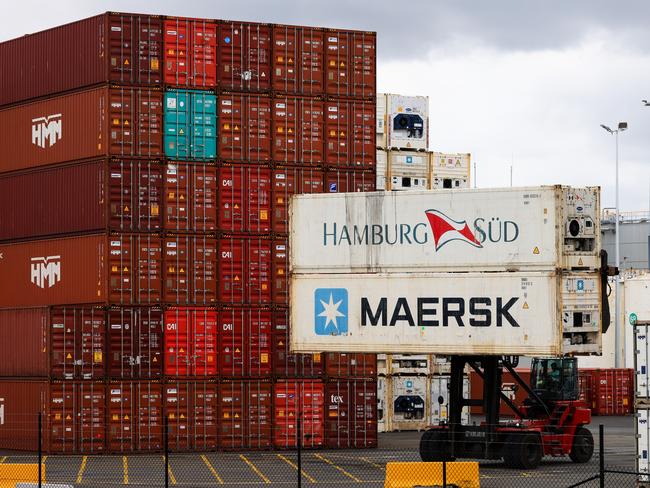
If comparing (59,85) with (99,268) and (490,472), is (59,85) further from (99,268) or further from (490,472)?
(490,472)

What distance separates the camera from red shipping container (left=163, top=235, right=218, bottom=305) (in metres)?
40.1

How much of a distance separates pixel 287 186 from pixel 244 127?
2.20 metres

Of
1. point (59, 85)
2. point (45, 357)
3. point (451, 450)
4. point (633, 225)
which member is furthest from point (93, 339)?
point (633, 225)

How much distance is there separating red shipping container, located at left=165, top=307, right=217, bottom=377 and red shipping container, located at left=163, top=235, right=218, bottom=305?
0.36 meters

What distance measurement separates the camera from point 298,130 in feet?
137

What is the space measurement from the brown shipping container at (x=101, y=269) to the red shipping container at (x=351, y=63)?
7563 mm

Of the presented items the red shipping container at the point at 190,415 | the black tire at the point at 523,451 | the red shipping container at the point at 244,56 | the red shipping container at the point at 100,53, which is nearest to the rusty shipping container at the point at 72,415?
the red shipping container at the point at 190,415

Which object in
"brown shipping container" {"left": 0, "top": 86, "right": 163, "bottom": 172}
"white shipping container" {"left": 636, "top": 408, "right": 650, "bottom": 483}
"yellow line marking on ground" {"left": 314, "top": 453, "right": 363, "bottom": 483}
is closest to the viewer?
"white shipping container" {"left": 636, "top": 408, "right": 650, "bottom": 483}

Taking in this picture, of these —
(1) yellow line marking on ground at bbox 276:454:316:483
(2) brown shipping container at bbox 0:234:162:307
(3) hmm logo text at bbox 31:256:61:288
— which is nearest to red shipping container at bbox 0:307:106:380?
(2) brown shipping container at bbox 0:234:162:307

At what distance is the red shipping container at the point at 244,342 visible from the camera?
133ft

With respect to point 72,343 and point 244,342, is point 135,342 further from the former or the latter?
point 244,342

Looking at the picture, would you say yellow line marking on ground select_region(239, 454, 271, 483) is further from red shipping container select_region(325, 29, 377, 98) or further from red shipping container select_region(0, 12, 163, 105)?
red shipping container select_region(325, 29, 377, 98)

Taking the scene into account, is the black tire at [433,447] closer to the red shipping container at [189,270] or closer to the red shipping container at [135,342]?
the red shipping container at [189,270]

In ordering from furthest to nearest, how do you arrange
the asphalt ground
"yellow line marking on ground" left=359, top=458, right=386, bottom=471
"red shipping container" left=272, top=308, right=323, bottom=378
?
"red shipping container" left=272, top=308, right=323, bottom=378 → "yellow line marking on ground" left=359, top=458, right=386, bottom=471 → the asphalt ground
